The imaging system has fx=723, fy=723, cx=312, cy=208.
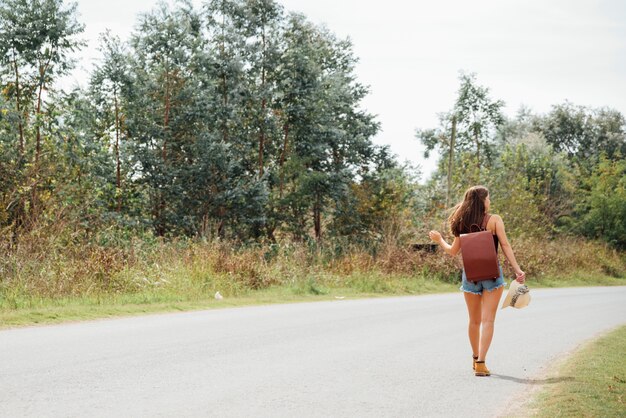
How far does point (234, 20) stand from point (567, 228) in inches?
1198

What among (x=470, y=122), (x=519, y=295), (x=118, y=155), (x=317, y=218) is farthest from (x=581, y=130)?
(x=519, y=295)

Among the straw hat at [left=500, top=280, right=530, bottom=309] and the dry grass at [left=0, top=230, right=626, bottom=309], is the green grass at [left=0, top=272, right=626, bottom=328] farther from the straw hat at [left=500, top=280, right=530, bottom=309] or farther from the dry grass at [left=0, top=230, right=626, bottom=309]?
the straw hat at [left=500, top=280, right=530, bottom=309]

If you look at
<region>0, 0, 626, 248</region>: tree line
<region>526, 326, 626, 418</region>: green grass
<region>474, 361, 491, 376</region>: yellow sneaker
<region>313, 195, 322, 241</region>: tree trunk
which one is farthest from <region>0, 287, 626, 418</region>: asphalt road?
<region>313, 195, 322, 241</region>: tree trunk

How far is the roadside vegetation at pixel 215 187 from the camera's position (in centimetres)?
1808

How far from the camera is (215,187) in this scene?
1332 inches

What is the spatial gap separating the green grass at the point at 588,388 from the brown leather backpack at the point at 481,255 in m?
1.40

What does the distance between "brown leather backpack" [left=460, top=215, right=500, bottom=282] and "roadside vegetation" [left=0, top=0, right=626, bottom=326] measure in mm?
3521

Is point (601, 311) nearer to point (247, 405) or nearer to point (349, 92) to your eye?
point (247, 405)

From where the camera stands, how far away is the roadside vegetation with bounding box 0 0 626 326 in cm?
1808

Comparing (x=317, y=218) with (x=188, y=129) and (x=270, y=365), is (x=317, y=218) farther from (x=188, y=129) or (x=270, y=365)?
(x=270, y=365)

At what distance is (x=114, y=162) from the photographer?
30.7 m

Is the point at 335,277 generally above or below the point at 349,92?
below

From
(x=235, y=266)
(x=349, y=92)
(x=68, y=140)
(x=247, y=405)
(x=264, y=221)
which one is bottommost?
(x=247, y=405)

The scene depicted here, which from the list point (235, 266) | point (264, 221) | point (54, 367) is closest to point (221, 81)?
point (264, 221)
